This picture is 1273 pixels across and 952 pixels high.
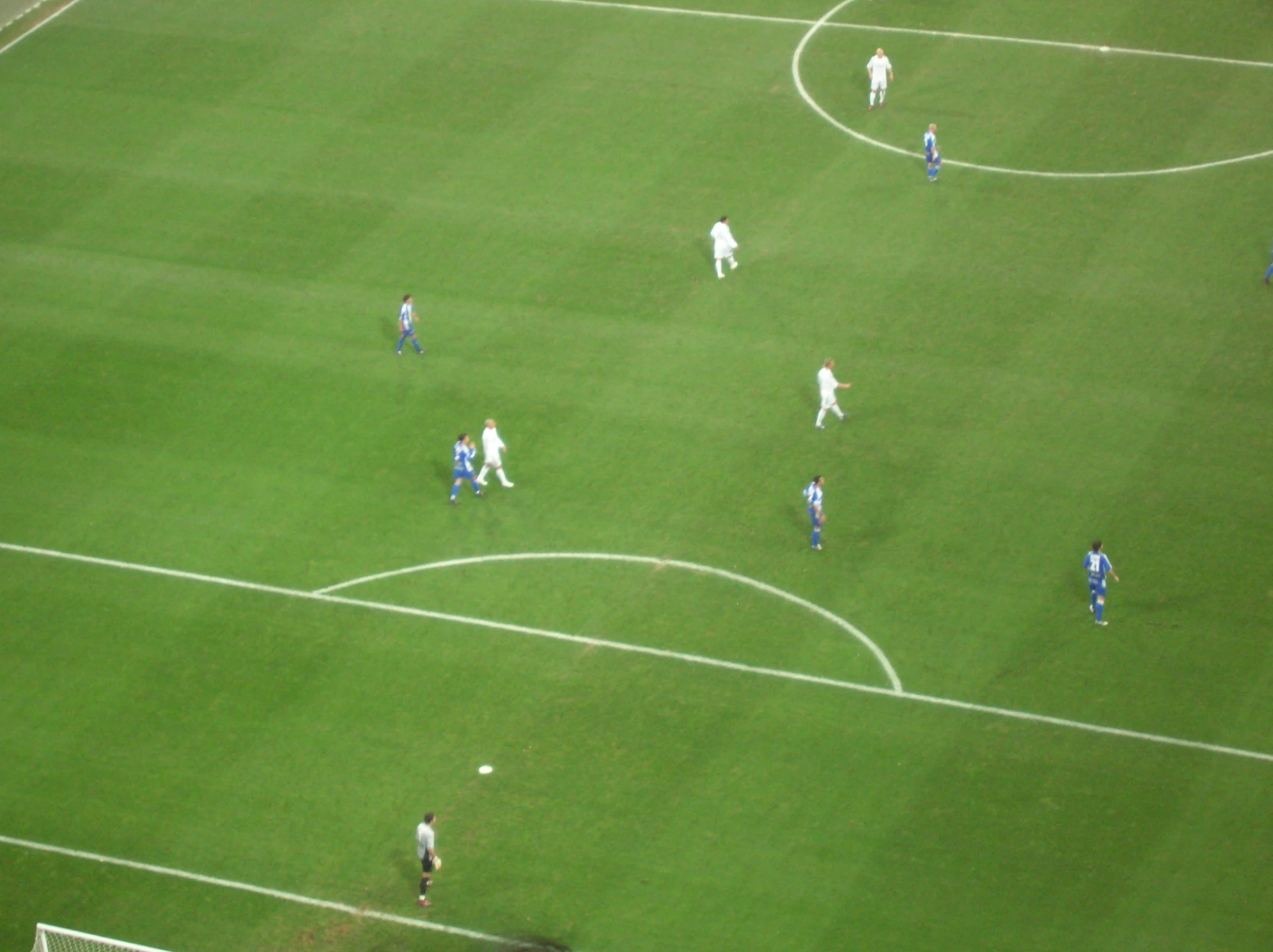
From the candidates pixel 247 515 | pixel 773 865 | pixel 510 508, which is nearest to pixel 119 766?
pixel 247 515

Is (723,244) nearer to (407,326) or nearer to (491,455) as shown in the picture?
(407,326)

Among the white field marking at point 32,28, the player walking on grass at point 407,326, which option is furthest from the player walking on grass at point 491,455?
the white field marking at point 32,28

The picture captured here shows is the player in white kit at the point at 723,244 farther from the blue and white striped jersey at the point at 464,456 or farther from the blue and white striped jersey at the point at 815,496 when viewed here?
the blue and white striped jersey at the point at 815,496

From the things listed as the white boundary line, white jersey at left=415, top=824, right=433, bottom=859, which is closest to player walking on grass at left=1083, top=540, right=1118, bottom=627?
white jersey at left=415, top=824, right=433, bottom=859

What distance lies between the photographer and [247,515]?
32.1m

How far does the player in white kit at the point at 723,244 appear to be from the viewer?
36469 millimetres

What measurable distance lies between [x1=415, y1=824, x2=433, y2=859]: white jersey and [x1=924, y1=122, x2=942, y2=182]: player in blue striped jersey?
21.5 m

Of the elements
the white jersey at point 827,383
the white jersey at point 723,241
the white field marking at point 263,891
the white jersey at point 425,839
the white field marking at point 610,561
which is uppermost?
the white jersey at point 723,241

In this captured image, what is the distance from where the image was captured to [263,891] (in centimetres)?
2527

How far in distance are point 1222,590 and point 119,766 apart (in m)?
18.0

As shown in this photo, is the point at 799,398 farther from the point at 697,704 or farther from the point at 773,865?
the point at 773,865

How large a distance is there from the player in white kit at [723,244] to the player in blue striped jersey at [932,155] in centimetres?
542

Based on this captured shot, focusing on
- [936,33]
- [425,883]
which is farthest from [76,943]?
[936,33]

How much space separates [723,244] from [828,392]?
5485 millimetres
